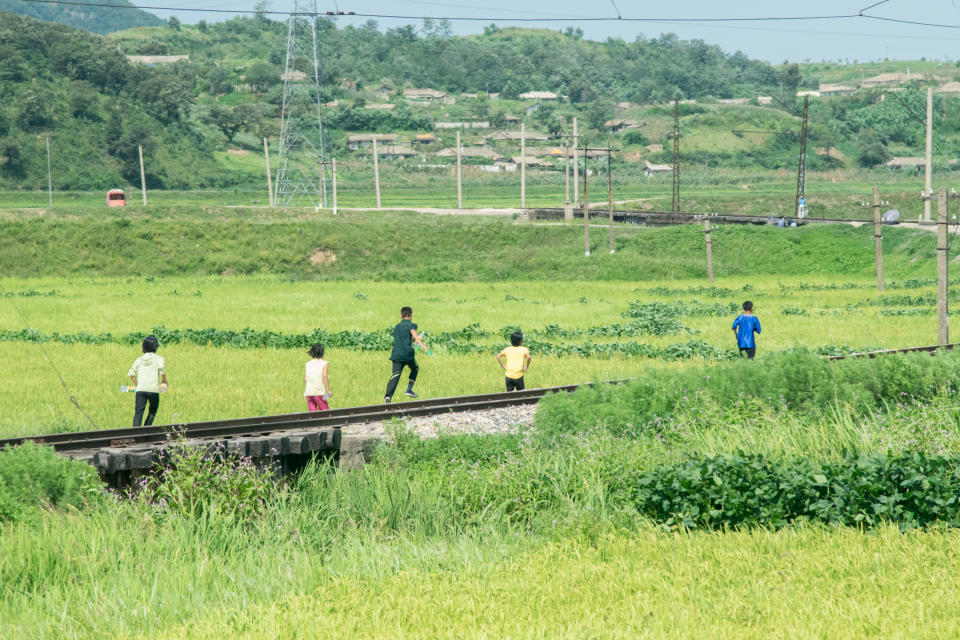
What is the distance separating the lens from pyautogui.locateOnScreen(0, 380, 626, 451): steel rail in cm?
1462

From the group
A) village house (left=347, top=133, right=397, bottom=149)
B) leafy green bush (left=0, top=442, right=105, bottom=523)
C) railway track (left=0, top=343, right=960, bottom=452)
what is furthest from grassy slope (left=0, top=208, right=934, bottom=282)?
village house (left=347, top=133, right=397, bottom=149)

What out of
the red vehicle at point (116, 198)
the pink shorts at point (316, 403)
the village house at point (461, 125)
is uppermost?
the village house at point (461, 125)

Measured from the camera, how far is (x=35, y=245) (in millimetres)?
62062

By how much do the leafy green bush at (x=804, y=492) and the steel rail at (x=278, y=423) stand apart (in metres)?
4.89

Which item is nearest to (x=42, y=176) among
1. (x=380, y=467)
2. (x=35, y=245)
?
(x=35, y=245)

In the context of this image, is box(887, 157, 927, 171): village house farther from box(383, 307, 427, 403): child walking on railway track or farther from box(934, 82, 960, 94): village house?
box(383, 307, 427, 403): child walking on railway track

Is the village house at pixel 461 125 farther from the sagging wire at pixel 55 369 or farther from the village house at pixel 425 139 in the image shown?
the sagging wire at pixel 55 369

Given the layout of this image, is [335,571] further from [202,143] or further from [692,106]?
[692,106]

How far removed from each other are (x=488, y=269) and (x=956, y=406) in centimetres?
4455

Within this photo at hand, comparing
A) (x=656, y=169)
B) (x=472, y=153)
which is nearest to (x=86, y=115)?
(x=472, y=153)

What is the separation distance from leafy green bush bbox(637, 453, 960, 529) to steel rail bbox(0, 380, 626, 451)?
4.89m

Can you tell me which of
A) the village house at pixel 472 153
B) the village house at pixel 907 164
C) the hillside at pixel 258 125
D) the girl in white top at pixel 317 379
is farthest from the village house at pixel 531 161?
the girl in white top at pixel 317 379

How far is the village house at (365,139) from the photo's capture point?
151m

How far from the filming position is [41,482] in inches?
442
